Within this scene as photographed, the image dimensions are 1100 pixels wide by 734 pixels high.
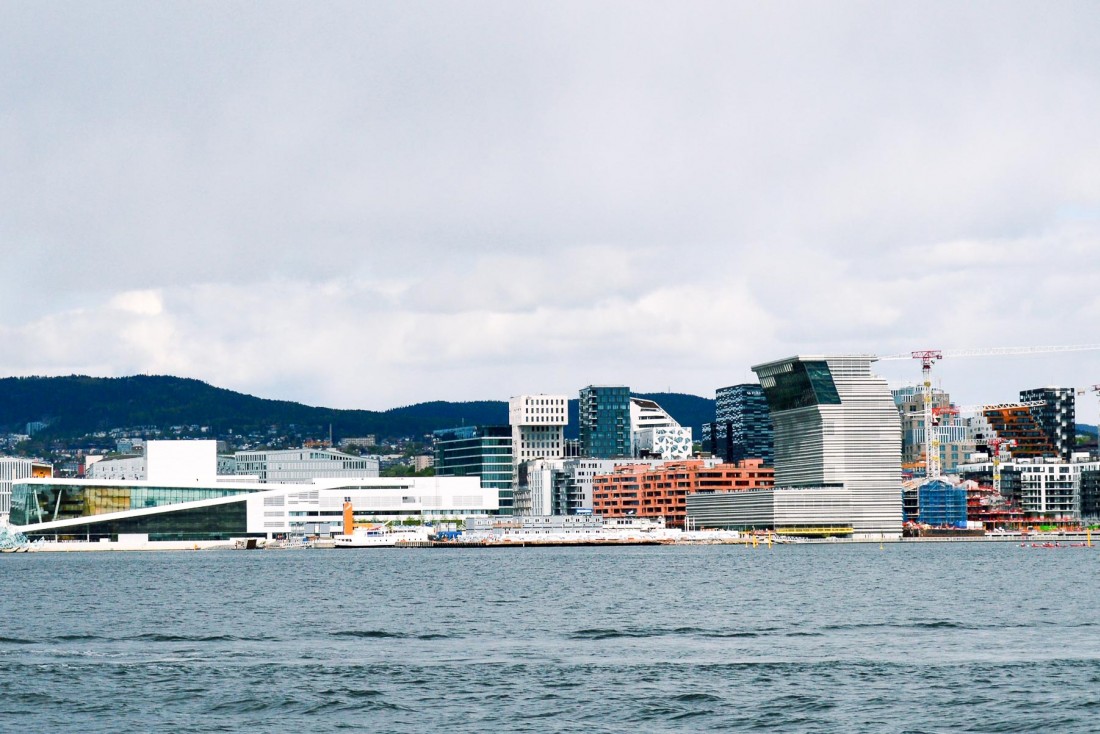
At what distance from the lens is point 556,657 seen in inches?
2276

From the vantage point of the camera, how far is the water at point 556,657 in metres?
45.0

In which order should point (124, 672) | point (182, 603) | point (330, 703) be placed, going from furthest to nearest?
point (182, 603)
point (124, 672)
point (330, 703)

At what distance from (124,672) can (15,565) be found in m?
111

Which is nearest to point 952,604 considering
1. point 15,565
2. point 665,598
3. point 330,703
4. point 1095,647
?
point 665,598

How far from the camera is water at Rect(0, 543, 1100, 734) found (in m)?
45.0

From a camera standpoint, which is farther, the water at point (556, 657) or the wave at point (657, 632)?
the wave at point (657, 632)

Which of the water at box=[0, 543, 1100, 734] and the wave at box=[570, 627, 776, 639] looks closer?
the water at box=[0, 543, 1100, 734]

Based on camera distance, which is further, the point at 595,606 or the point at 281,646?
the point at 595,606

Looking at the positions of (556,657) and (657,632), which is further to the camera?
(657,632)

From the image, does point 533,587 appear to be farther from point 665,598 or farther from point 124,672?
point 124,672

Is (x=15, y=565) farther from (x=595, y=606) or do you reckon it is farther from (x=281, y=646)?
(x=281, y=646)

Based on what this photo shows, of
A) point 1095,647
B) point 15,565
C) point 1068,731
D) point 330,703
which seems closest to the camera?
point 1068,731

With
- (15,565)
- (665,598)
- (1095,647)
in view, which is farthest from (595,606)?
(15,565)

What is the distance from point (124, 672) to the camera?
177 ft
